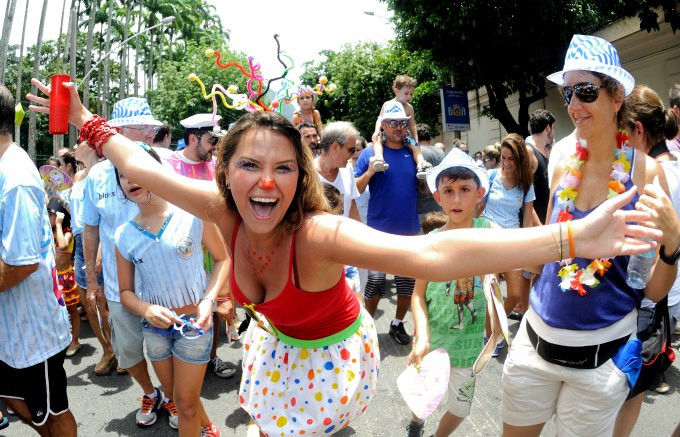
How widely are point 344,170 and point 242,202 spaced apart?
10.1ft

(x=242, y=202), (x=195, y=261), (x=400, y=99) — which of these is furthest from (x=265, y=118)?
(x=400, y=99)

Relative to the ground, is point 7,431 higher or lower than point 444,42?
lower

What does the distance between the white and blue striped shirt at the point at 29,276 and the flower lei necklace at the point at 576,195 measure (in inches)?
100

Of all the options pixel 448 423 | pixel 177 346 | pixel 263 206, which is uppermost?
pixel 263 206

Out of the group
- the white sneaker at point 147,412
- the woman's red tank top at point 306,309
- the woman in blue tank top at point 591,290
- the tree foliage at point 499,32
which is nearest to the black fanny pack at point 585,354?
the woman in blue tank top at point 591,290

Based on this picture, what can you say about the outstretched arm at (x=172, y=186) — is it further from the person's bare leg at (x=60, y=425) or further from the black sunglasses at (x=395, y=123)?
the black sunglasses at (x=395, y=123)

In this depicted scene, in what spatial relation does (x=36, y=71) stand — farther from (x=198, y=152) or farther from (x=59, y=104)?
(x=59, y=104)

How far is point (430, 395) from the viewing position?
99.0 inches

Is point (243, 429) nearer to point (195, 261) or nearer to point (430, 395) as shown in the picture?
point (195, 261)

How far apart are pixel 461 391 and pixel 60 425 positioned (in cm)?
223

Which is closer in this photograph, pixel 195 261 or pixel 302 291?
pixel 302 291

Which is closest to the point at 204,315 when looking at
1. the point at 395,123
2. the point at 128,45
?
the point at 395,123

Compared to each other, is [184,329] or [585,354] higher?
[585,354]

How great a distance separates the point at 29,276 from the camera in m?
2.77
